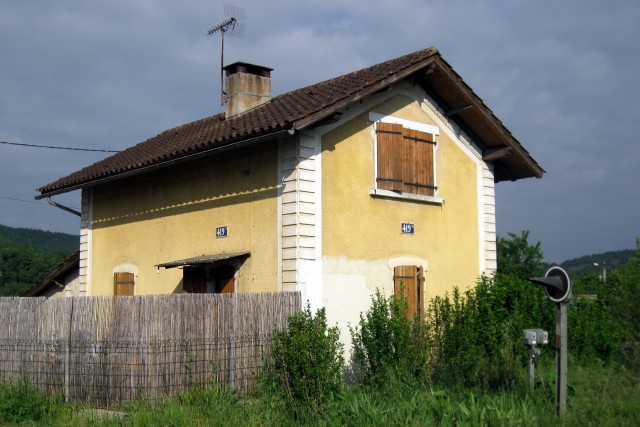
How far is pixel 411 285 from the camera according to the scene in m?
13.2

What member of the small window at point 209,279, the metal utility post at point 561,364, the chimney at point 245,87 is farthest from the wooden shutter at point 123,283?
the metal utility post at point 561,364

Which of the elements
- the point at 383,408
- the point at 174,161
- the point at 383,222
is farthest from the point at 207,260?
the point at 383,408

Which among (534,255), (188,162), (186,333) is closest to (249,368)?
(186,333)

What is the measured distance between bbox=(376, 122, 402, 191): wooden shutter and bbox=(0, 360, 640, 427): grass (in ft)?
13.3

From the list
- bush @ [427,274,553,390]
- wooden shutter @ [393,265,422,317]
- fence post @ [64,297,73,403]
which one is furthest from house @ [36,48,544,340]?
fence post @ [64,297,73,403]

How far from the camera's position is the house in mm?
11758

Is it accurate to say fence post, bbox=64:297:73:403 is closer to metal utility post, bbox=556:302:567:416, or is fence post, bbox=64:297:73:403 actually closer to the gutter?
the gutter

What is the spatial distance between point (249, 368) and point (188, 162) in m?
4.68

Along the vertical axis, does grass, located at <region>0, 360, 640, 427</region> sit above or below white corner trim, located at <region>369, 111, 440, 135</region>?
below

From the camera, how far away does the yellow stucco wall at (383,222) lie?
12.0 metres

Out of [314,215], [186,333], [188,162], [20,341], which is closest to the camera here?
[186,333]

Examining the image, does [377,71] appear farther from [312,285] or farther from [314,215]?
[312,285]

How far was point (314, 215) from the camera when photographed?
38.4 ft

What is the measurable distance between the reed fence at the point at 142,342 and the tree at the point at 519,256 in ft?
86.6
